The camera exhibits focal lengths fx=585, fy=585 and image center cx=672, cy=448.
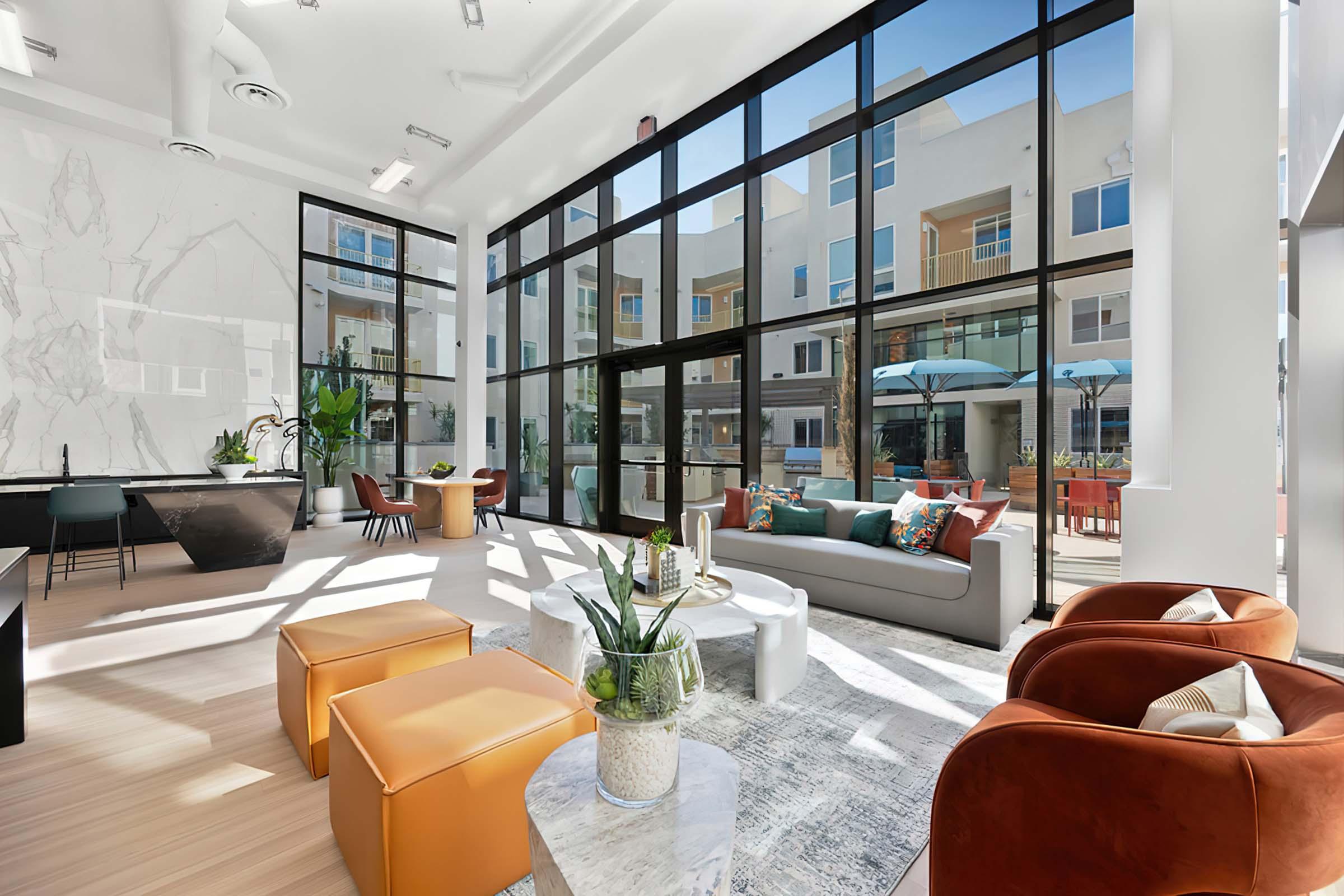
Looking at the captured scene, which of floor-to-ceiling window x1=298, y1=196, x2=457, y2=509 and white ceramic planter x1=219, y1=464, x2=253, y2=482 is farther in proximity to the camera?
floor-to-ceiling window x1=298, y1=196, x2=457, y2=509

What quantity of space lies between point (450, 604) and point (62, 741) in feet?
6.58

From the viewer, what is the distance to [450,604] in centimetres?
410

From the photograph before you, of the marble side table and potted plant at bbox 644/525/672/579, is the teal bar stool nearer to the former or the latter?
potted plant at bbox 644/525/672/579

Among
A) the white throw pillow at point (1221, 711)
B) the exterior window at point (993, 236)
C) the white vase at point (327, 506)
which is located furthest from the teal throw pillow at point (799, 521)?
the white vase at point (327, 506)

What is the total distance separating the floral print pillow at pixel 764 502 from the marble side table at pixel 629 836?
3477 millimetres

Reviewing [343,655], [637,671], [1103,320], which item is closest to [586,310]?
[1103,320]

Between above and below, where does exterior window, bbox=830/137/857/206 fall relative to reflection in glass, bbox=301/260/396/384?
above

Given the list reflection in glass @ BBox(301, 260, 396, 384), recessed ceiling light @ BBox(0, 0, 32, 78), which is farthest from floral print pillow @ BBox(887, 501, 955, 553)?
reflection in glass @ BBox(301, 260, 396, 384)

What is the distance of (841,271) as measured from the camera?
5.16 m

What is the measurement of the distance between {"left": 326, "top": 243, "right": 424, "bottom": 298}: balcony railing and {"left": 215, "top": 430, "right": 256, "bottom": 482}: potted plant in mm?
2499

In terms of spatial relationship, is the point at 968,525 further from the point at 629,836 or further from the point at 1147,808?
the point at 629,836

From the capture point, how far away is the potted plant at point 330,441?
7375 mm

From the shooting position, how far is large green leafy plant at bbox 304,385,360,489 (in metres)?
7.35

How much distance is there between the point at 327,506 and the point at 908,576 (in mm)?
7344
